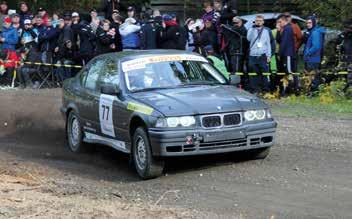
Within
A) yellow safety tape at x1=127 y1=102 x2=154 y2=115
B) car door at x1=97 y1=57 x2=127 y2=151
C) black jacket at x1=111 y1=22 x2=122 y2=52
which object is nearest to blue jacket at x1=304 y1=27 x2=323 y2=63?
black jacket at x1=111 y1=22 x2=122 y2=52

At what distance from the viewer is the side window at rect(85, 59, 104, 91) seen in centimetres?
1121

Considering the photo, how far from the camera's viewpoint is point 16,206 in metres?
7.50

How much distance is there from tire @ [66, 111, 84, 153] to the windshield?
178 centimetres

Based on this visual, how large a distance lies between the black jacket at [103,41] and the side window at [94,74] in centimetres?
747

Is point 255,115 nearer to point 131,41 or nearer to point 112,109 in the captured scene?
point 112,109

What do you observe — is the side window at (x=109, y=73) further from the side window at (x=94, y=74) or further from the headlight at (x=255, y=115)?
the headlight at (x=255, y=115)

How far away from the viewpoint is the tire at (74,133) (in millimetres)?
11695

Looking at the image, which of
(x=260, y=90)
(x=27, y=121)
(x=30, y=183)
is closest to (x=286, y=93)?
(x=260, y=90)

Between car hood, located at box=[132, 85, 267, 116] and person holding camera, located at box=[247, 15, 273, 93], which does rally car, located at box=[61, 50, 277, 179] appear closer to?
car hood, located at box=[132, 85, 267, 116]

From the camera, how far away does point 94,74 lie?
11.4 m

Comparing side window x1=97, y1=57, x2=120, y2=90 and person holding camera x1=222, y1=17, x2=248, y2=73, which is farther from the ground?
side window x1=97, y1=57, x2=120, y2=90

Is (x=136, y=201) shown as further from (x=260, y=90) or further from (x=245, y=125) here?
(x=260, y=90)

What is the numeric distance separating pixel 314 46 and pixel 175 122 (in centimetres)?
820

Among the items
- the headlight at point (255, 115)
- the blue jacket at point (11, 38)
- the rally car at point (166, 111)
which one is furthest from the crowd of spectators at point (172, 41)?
the headlight at point (255, 115)
